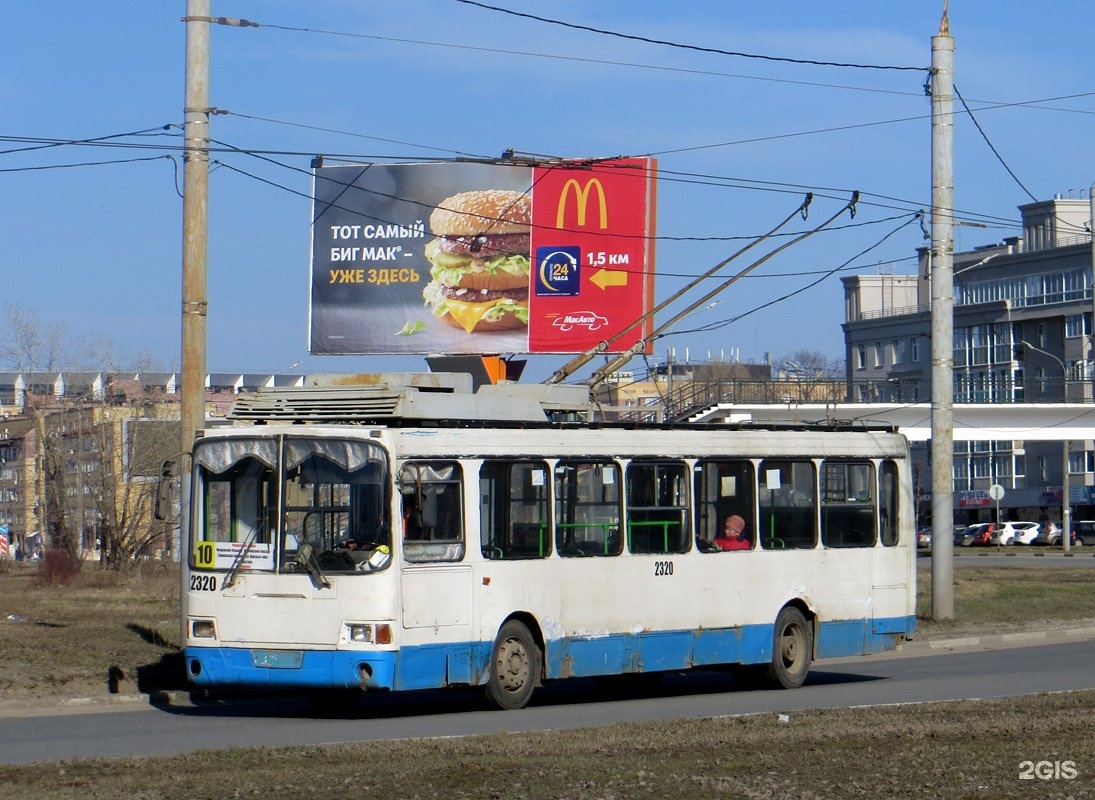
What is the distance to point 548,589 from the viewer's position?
48.4 ft

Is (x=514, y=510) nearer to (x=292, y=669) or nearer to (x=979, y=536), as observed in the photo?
(x=292, y=669)

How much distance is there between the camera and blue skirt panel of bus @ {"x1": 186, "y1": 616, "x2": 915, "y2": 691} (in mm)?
13383

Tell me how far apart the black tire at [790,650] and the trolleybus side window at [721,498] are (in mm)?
989

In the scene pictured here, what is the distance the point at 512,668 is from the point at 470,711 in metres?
0.58

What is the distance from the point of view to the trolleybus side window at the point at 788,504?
661 inches

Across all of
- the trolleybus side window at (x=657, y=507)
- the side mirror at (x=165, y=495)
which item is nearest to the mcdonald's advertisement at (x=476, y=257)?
the trolleybus side window at (x=657, y=507)

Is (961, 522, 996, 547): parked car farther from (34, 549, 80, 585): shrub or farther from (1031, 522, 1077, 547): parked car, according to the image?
(34, 549, 80, 585): shrub

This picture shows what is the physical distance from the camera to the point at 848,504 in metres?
17.7

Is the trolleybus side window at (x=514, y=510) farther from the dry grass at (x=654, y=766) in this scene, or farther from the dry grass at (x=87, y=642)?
the dry grass at (x=87, y=642)

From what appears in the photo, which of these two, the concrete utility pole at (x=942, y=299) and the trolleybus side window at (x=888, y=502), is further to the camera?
the concrete utility pole at (x=942, y=299)

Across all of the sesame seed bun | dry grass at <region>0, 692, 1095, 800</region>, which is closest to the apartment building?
the sesame seed bun

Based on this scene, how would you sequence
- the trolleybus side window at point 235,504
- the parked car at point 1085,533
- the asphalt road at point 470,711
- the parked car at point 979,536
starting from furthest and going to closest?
the parked car at point 1085,533 < the parked car at point 979,536 < the trolleybus side window at point 235,504 < the asphalt road at point 470,711

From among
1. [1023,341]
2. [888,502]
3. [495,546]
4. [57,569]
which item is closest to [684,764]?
[495,546]

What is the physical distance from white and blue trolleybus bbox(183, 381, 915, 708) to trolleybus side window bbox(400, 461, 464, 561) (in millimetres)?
17
